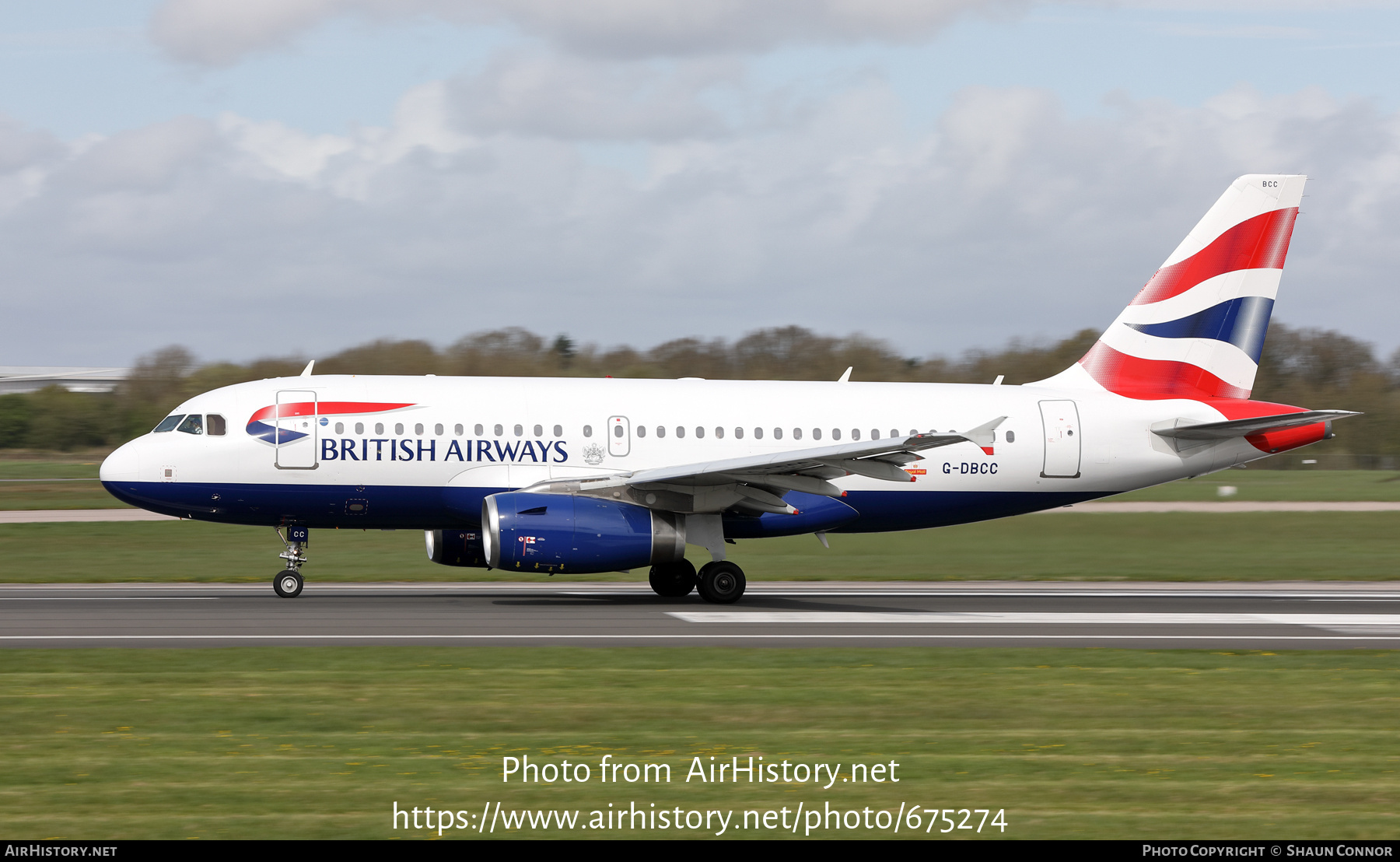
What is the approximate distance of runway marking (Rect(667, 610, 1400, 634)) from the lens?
1980cm

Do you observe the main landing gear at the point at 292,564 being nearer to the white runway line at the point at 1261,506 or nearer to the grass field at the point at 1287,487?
the white runway line at the point at 1261,506

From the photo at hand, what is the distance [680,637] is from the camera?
17.7 meters

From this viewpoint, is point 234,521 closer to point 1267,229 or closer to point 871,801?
point 871,801

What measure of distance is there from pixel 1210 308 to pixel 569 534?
44.3 feet

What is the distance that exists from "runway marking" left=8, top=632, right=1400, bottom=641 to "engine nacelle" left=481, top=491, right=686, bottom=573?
3280 mm

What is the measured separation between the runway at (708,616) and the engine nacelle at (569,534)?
774 mm

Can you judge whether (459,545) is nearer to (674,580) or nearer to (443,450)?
(443,450)

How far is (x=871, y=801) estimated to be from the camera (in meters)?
8.87

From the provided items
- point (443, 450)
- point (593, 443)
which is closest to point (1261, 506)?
point (593, 443)

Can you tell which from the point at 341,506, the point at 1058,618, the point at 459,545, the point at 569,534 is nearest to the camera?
the point at 1058,618

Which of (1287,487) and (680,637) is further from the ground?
(1287,487)

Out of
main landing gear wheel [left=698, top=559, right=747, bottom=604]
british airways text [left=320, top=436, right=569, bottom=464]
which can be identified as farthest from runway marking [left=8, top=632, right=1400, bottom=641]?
british airways text [left=320, top=436, right=569, bottom=464]
